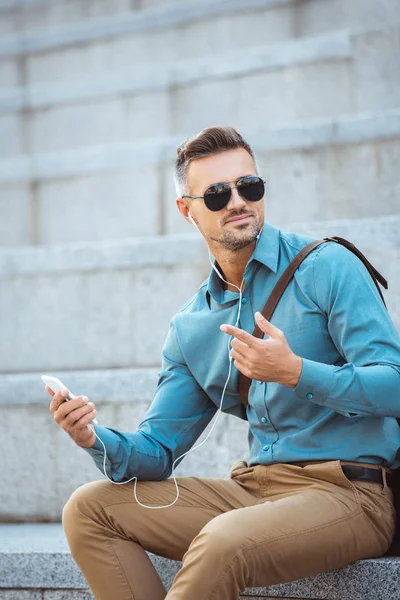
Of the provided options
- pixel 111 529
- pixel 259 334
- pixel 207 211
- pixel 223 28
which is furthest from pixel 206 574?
pixel 223 28

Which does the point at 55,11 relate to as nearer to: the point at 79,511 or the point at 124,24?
the point at 124,24

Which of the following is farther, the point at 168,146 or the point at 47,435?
the point at 168,146

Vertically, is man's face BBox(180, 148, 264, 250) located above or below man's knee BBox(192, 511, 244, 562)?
above

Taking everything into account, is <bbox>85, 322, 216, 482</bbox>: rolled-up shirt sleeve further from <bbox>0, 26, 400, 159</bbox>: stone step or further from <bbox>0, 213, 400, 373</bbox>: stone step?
<bbox>0, 26, 400, 159</bbox>: stone step

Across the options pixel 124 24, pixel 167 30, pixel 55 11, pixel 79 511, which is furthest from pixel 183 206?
pixel 55 11

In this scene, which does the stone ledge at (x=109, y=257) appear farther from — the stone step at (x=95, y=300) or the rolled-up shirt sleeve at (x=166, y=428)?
the rolled-up shirt sleeve at (x=166, y=428)

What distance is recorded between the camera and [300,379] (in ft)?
8.89

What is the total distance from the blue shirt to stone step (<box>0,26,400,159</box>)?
2.91 metres

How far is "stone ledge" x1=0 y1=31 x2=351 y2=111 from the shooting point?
5.99 m

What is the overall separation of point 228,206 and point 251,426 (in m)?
0.79

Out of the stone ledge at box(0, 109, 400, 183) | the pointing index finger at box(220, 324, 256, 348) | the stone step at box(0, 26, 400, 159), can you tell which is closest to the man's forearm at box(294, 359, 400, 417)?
the pointing index finger at box(220, 324, 256, 348)

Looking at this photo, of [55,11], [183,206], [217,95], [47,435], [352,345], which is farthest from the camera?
[55,11]

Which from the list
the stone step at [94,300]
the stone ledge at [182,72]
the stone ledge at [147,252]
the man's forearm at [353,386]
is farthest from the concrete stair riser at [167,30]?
the man's forearm at [353,386]

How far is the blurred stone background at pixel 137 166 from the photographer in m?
4.69
